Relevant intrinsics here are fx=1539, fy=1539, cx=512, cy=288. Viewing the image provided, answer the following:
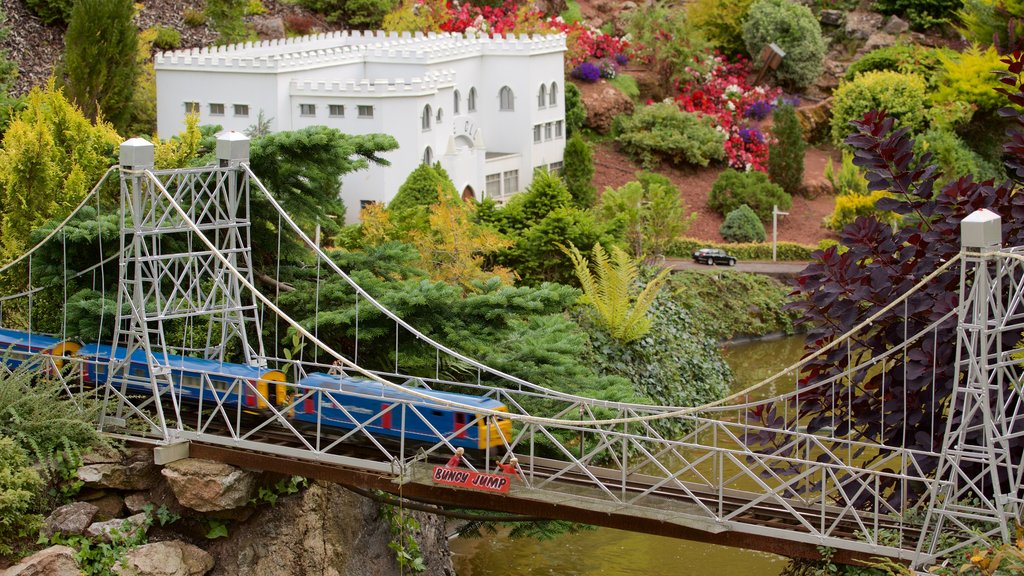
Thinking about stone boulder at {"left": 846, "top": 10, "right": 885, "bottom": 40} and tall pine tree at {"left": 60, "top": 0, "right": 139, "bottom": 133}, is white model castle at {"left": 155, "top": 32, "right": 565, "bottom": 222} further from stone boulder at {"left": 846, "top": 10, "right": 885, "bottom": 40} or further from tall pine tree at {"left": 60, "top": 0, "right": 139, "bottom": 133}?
stone boulder at {"left": 846, "top": 10, "right": 885, "bottom": 40}

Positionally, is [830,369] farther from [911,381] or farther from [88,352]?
[88,352]

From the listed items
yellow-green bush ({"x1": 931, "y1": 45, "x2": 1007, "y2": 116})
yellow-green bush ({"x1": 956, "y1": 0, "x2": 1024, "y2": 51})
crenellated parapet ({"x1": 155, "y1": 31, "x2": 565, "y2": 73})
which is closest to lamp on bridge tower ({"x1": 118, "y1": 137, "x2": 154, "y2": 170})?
crenellated parapet ({"x1": 155, "y1": 31, "x2": 565, "y2": 73})

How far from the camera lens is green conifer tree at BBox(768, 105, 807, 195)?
45.8 meters

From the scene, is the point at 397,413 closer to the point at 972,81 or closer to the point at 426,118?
the point at 426,118

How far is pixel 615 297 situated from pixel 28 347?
38.7ft

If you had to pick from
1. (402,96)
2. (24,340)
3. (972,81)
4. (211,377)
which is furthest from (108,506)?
(972,81)

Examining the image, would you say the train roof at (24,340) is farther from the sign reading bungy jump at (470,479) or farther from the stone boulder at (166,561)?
the sign reading bungy jump at (470,479)

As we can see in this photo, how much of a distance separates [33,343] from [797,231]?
2713 cm

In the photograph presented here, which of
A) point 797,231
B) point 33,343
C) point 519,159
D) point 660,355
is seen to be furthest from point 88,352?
point 797,231

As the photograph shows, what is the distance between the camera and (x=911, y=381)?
16.1 metres

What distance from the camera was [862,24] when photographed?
55469 mm

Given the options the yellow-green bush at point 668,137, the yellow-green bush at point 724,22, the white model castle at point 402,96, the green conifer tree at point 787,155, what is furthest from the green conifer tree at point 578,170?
the yellow-green bush at point 724,22

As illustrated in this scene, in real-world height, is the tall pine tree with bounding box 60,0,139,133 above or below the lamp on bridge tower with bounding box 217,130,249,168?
above

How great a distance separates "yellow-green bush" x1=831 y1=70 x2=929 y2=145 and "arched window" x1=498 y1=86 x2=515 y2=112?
35.2 ft
